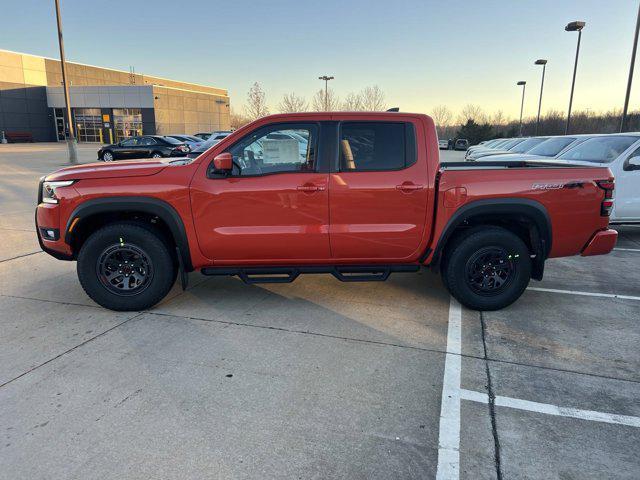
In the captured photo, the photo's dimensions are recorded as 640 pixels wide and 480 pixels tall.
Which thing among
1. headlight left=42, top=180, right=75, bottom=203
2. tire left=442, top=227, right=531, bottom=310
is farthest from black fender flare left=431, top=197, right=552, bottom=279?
headlight left=42, top=180, right=75, bottom=203

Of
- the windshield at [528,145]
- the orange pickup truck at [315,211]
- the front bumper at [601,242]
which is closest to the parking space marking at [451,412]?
the orange pickup truck at [315,211]

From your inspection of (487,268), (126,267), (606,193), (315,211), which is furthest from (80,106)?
(606,193)

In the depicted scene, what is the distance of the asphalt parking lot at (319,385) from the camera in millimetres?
2492

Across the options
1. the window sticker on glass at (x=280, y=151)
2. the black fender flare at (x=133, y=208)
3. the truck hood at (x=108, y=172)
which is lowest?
the black fender flare at (x=133, y=208)

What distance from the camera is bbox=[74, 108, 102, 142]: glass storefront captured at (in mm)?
49625

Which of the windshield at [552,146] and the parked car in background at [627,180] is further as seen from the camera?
the windshield at [552,146]

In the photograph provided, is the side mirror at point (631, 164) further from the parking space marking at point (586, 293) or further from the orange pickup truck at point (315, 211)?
the orange pickup truck at point (315, 211)

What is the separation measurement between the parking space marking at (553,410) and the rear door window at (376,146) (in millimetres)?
2190

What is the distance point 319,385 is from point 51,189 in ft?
10.6

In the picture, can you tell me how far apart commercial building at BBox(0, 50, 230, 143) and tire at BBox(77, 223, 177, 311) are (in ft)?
158

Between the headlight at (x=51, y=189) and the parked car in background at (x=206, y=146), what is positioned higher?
the parked car in background at (x=206, y=146)

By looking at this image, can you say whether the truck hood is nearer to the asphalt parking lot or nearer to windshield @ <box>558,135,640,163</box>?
the asphalt parking lot

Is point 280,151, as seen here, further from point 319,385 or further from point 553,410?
point 553,410

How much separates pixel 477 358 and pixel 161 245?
3.05m
